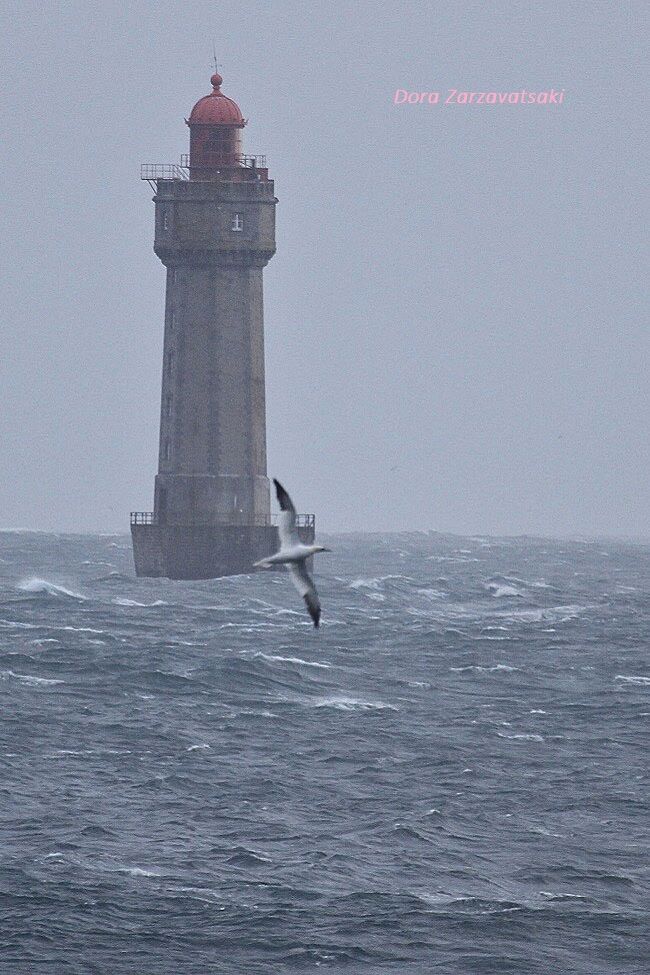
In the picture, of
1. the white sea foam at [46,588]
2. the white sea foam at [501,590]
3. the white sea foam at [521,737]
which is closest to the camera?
the white sea foam at [521,737]

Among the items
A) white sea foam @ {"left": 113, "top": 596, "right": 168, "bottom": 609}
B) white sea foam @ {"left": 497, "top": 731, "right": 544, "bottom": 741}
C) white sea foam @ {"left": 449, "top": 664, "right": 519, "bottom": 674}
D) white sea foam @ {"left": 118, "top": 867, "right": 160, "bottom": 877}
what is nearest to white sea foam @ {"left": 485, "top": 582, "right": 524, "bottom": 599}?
white sea foam @ {"left": 113, "top": 596, "right": 168, "bottom": 609}

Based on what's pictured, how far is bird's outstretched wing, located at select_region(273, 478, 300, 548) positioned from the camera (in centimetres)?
2339

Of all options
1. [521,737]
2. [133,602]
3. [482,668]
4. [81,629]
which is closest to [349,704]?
[521,737]

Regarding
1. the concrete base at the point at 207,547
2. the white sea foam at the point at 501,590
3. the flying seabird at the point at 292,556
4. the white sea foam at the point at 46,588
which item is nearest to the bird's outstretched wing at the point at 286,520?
the flying seabird at the point at 292,556

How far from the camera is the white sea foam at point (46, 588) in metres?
88.2

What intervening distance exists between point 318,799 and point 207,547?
4903 cm

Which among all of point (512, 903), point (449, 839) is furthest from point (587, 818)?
point (512, 903)

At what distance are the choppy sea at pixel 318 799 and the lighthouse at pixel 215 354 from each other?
48.2 feet

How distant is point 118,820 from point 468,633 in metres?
37.5

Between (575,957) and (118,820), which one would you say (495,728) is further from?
(575,957)

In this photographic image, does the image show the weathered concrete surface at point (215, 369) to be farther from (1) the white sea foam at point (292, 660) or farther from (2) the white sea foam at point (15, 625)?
(1) the white sea foam at point (292, 660)

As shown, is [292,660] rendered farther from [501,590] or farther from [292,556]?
[501,590]

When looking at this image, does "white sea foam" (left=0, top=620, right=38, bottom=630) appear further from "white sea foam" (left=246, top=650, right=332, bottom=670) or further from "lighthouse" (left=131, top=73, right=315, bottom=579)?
"lighthouse" (left=131, top=73, right=315, bottom=579)

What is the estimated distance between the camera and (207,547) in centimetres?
9038
